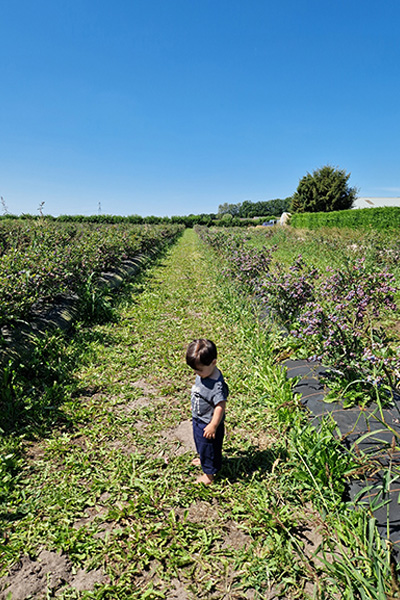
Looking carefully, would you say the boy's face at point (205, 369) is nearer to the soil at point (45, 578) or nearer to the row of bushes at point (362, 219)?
the soil at point (45, 578)

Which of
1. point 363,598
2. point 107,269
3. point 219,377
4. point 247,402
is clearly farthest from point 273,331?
point 107,269

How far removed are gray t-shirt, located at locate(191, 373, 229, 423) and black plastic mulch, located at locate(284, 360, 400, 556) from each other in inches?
34.5

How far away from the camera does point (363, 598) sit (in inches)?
61.1

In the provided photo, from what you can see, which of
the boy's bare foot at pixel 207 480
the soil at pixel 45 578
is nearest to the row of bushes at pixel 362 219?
the boy's bare foot at pixel 207 480

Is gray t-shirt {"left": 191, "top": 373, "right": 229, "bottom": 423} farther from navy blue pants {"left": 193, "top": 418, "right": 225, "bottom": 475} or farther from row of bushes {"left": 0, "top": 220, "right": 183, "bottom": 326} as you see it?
row of bushes {"left": 0, "top": 220, "right": 183, "bottom": 326}

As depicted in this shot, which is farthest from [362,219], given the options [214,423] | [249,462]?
[214,423]

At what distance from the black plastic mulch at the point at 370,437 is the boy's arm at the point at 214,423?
845 mm

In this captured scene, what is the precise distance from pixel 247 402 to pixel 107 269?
642 cm

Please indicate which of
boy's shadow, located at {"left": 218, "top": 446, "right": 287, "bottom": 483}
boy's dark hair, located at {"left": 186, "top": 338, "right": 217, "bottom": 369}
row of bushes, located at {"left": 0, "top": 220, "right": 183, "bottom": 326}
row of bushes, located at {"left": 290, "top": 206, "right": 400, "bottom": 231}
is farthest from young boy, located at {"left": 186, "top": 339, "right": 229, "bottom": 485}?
row of bushes, located at {"left": 290, "top": 206, "right": 400, "bottom": 231}

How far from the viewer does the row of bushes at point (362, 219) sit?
65.2 ft

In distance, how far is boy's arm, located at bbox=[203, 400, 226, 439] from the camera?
2350mm

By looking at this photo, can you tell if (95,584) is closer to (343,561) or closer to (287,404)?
(343,561)

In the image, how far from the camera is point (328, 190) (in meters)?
46.8

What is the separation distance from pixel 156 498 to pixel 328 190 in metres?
51.1
